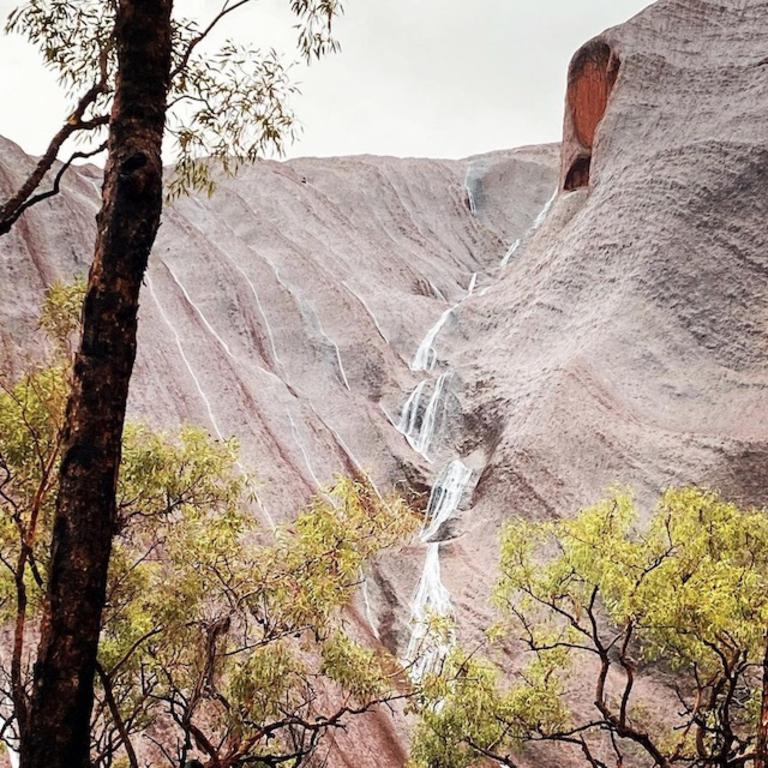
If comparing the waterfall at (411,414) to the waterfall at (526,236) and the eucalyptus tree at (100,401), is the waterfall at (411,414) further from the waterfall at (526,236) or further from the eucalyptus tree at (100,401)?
the eucalyptus tree at (100,401)

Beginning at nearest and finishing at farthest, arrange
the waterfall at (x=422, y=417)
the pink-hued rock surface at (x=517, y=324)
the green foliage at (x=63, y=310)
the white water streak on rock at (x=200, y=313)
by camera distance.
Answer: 1. the green foliage at (x=63, y=310)
2. the pink-hued rock surface at (x=517, y=324)
3. the waterfall at (x=422, y=417)
4. the white water streak on rock at (x=200, y=313)

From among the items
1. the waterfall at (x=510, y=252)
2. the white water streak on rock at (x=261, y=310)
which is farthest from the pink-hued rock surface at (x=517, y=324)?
the waterfall at (x=510, y=252)

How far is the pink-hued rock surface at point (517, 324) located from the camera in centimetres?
2111

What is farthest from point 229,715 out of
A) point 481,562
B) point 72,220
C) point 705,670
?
point 72,220

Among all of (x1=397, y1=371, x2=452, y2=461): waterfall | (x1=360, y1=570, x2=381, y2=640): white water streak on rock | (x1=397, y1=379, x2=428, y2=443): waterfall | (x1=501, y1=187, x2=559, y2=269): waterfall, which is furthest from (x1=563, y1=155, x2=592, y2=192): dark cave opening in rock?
(x1=360, y1=570, x2=381, y2=640): white water streak on rock

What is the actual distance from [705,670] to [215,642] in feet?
24.4

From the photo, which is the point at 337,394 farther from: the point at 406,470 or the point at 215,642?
the point at 215,642

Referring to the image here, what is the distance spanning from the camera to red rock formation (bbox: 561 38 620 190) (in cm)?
3409

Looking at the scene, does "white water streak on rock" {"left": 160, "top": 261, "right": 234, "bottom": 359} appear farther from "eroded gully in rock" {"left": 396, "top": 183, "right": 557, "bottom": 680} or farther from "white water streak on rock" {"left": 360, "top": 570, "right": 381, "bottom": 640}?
"white water streak on rock" {"left": 360, "top": 570, "right": 381, "bottom": 640}

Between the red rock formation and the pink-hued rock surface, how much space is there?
11 centimetres

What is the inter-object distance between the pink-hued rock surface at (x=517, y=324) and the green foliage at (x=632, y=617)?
526 cm

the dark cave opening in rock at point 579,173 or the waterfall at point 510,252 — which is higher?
the dark cave opening in rock at point 579,173

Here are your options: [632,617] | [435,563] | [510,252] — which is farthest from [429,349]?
[632,617]

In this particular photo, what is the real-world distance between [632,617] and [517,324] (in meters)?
19.1
